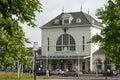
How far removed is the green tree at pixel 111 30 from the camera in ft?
96.7

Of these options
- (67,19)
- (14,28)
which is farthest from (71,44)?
(14,28)

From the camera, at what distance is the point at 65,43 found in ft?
337

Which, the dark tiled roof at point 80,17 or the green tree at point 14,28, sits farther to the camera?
the dark tiled roof at point 80,17

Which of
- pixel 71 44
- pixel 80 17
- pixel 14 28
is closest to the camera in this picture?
pixel 14 28

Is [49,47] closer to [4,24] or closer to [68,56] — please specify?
[68,56]

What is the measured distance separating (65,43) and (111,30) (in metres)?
72.3

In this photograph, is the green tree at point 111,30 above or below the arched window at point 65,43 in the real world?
below

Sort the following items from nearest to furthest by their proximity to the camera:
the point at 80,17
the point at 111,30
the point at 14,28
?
the point at 14,28 → the point at 111,30 → the point at 80,17

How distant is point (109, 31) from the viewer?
3077cm

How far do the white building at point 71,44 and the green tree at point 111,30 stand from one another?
63.7m

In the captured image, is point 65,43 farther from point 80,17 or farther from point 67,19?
point 80,17

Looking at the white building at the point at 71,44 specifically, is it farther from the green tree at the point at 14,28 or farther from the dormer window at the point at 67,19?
the green tree at the point at 14,28

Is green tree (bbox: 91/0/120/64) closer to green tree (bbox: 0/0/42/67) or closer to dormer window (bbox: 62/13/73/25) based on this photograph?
green tree (bbox: 0/0/42/67)

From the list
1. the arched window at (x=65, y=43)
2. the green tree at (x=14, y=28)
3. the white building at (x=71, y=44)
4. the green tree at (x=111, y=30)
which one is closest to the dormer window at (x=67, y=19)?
the white building at (x=71, y=44)
